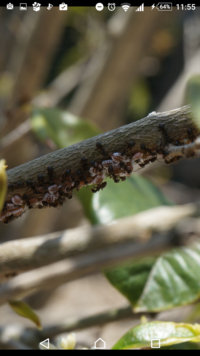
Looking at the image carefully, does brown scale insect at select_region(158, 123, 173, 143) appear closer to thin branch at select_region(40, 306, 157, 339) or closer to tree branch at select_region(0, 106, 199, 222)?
tree branch at select_region(0, 106, 199, 222)

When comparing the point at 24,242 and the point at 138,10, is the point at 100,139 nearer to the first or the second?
the point at 24,242

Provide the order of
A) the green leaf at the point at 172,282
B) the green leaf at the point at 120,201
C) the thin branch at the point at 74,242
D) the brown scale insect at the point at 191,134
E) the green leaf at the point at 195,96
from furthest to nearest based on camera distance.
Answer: the green leaf at the point at 120,201, the green leaf at the point at 172,282, the thin branch at the point at 74,242, the brown scale insect at the point at 191,134, the green leaf at the point at 195,96

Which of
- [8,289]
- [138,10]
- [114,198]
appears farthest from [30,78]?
[8,289]

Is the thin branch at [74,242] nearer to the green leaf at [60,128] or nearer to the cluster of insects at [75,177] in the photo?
the cluster of insects at [75,177]

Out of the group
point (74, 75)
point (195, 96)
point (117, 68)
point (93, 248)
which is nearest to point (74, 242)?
point (93, 248)

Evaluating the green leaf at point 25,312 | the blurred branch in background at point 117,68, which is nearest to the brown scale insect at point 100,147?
the green leaf at point 25,312

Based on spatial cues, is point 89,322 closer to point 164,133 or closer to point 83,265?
point 83,265

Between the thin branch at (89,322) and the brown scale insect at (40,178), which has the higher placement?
the brown scale insect at (40,178)
